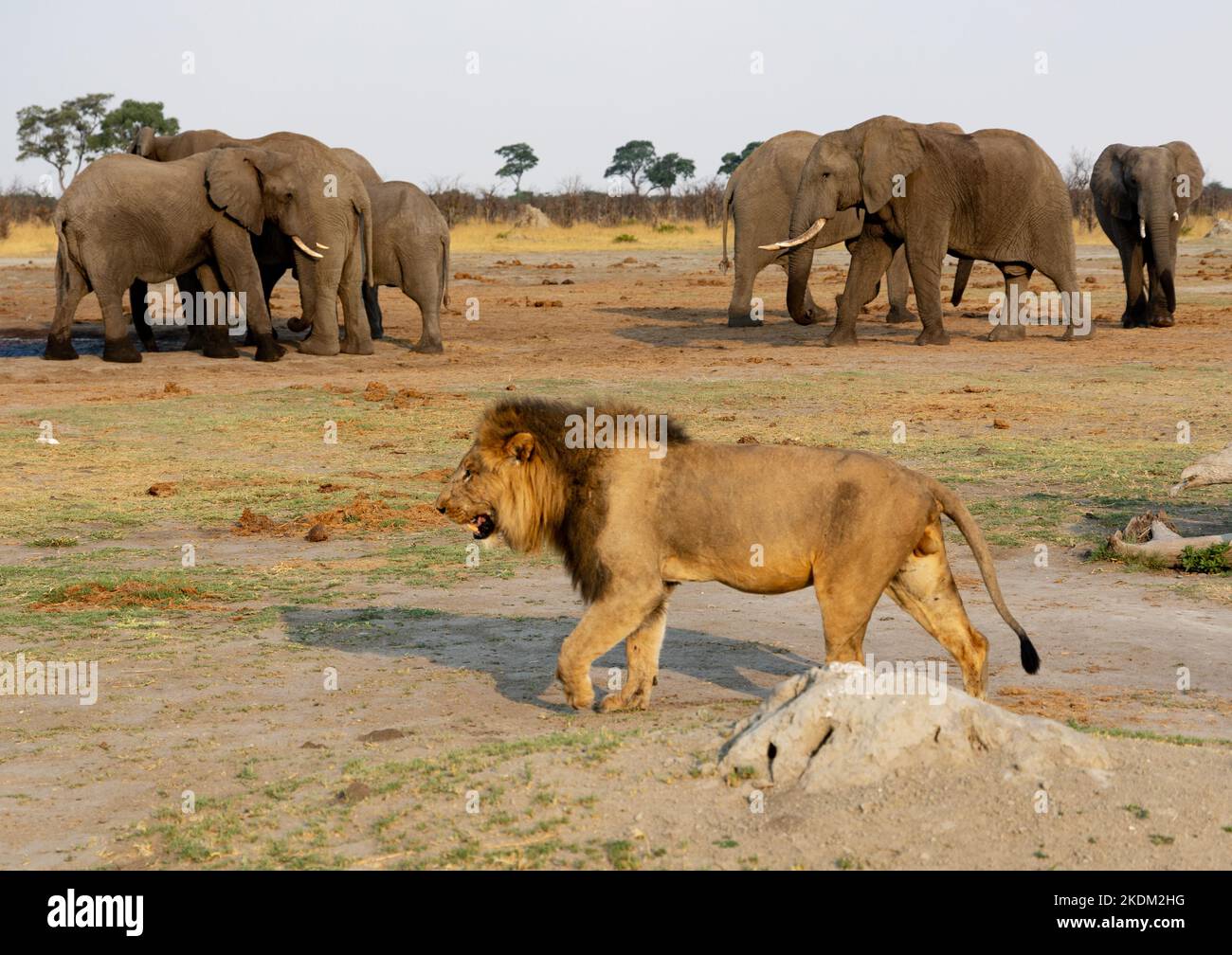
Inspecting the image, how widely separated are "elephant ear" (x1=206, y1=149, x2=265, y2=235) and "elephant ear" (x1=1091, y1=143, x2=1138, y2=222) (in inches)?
498

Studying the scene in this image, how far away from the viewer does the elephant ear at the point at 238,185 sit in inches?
813

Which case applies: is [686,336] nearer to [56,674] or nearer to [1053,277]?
[1053,277]

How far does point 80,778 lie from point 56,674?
1729 millimetres

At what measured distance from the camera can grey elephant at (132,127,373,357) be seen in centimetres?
2134

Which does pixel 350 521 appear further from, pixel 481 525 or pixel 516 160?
pixel 516 160

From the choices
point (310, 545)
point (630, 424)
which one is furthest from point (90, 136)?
point (630, 424)

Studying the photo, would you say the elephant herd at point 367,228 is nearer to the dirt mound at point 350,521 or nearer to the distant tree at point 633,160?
the dirt mound at point 350,521

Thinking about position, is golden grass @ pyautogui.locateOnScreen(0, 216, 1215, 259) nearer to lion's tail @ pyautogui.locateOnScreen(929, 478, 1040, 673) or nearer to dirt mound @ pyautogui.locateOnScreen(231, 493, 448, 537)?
dirt mound @ pyautogui.locateOnScreen(231, 493, 448, 537)

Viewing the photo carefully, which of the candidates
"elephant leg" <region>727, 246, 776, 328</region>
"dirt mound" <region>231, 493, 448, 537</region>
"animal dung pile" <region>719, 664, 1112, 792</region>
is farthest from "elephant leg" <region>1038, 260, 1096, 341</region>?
"animal dung pile" <region>719, 664, 1112, 792</region>

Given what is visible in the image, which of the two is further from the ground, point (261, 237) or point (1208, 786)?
point (261, 237)

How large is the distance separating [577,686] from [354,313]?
50.9ft

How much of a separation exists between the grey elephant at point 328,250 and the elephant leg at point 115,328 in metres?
0.98
